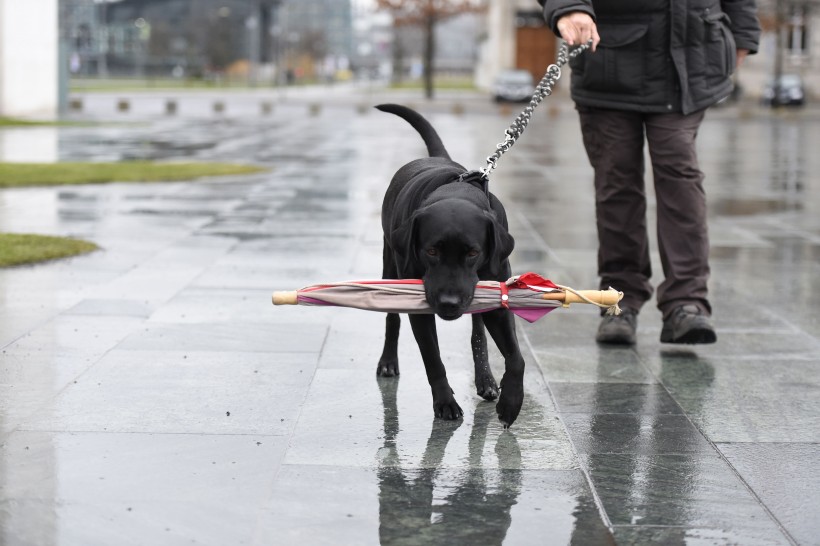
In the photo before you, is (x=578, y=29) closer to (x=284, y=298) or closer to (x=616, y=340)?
(x=616, y=340)

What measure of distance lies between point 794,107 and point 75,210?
138 feet

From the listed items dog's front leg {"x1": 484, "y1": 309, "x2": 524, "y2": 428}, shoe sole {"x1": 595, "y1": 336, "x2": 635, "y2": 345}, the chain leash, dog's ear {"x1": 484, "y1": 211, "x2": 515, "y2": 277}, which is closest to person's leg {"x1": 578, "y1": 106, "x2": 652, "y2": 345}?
shoe sole {"x1": 595, "y1": 336, "x2": 635, "y2": 345}

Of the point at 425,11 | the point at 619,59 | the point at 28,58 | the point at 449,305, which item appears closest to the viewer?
the point at 449,305

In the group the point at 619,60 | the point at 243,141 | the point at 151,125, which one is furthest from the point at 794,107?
the point at 619,60

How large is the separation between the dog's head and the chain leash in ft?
1.36

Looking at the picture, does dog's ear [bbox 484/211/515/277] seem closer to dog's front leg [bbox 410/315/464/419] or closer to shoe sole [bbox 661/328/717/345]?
dog's front leg [bbox 410/315/464/419]

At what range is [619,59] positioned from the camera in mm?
5793

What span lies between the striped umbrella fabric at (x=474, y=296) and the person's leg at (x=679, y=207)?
5.01 ft

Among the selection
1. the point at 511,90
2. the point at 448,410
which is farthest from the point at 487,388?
the point at 511,90

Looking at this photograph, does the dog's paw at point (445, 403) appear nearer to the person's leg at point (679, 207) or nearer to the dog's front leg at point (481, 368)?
the dog's front leg at point (481, 368)

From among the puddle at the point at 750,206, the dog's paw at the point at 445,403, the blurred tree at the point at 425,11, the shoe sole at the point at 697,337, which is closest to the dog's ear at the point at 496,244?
the dog's paw at the point at 445,403

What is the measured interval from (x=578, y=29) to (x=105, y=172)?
400 inches

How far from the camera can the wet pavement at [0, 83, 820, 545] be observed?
3346mm

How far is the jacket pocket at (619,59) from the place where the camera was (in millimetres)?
5762
